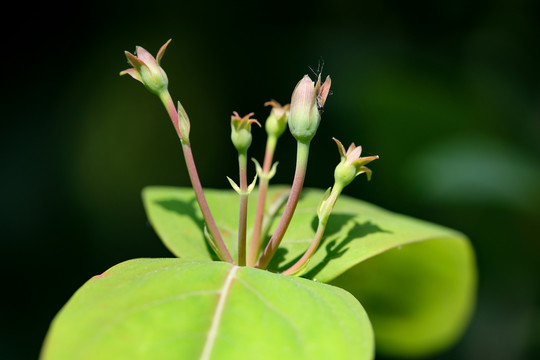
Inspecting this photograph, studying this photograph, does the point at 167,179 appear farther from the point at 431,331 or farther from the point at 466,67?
the point at 431,331

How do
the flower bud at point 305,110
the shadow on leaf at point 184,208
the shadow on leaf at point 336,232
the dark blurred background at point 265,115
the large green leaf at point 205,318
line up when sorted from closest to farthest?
the large green leaf at point 205,318
the flower bud at point 305,110
the shadow on leaf at point 336,232
the shadow on leaf at point 184,208
the dark blurred background at point 265,115

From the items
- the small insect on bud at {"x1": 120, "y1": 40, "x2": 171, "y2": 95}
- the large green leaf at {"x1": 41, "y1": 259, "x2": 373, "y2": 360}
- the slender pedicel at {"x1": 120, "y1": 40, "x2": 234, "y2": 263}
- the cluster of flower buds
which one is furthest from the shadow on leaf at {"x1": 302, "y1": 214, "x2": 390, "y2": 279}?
the small insect on bud at {"x1": 120, "y1": 40, "x2": 171, "y2": 95}

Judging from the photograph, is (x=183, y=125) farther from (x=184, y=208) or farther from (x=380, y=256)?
(x=380, y=256)

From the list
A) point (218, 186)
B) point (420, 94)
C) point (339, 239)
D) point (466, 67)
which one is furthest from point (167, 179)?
point (339, 239)

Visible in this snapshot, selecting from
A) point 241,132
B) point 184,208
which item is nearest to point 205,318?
point 241,132

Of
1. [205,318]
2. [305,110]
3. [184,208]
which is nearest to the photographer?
[205,318]

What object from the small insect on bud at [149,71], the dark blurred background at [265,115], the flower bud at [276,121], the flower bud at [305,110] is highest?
the small insect on bud at [149,71]

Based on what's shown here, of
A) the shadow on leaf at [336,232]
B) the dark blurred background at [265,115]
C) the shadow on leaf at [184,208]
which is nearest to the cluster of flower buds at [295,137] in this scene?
the shadow on leaf at [336,232]

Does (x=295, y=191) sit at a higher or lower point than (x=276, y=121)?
lower

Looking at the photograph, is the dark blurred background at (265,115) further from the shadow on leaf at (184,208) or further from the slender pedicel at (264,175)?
the slender pedicel at (264,175)
